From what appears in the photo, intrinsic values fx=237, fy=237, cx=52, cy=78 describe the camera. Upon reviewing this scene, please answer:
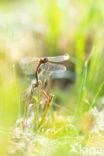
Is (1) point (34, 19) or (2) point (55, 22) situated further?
(1) point (34, 19)

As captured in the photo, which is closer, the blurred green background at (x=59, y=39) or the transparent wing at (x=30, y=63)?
the transparent wing at (x=30, y=63)

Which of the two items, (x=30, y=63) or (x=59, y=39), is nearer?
(x=30, y=63)

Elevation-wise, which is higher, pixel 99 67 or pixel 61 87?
pixel 99 67

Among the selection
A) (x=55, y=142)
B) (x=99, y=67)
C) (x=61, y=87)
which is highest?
(x=99, y=67)

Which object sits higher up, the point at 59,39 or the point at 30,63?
the point at 30,63

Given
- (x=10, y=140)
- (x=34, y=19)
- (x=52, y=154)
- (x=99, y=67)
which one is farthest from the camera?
(x=34, y=19)

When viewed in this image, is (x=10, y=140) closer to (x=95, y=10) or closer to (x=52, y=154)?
(x=52, y=154)

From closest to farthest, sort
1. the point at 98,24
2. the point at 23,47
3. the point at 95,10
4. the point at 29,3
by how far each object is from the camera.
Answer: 1. the point at 95,10
2. the point at 98,24
3. the point at 23,47
4. the point at 29,3

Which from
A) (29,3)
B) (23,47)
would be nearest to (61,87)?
(23,47)

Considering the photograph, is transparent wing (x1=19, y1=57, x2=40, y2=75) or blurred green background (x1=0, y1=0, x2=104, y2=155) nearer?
transparent wing (x1=19, y1=57, x2=40, y2=75)
